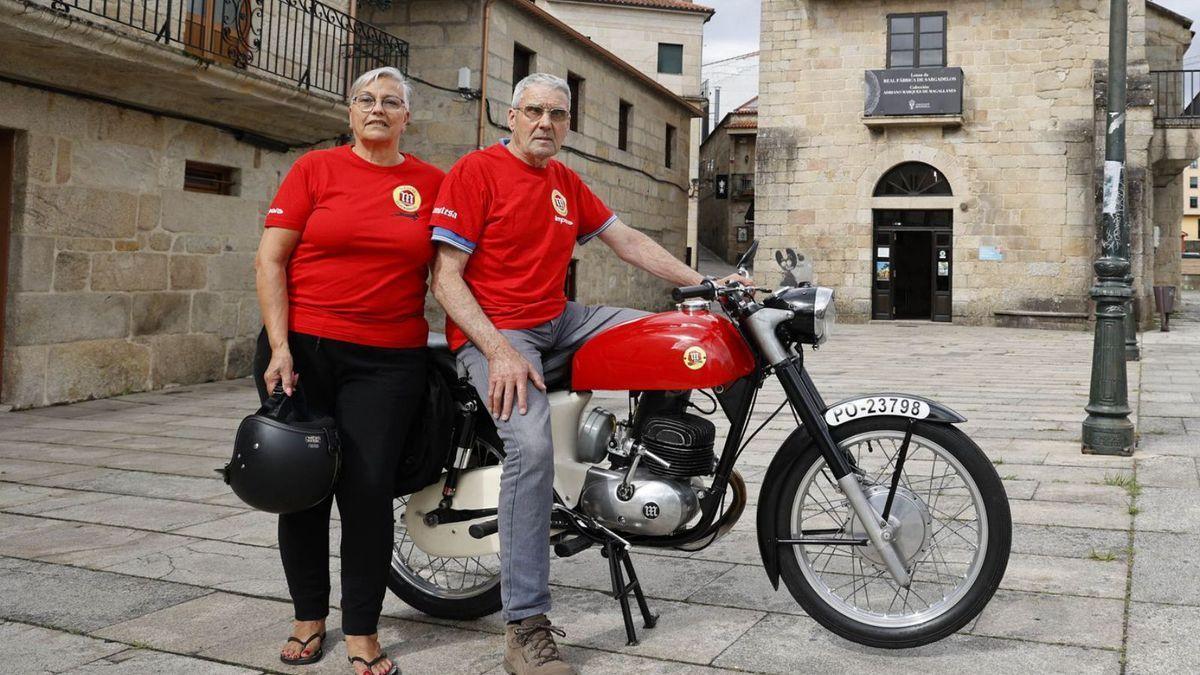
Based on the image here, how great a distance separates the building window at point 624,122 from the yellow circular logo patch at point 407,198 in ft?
60.5

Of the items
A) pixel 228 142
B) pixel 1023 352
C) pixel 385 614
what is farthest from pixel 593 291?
pixel 385 614

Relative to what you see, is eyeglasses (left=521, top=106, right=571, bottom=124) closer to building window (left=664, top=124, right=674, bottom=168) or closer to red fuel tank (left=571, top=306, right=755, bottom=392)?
red fuel tank (left=571, top=306, right=755, bottom=392)

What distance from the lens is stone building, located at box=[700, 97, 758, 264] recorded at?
133 feet

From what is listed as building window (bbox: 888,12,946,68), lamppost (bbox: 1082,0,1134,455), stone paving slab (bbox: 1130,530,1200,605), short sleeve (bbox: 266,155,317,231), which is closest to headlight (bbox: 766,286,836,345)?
short sleeve (bbox: 266,155,317,231)

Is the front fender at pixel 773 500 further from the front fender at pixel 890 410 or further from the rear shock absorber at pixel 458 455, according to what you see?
the rear shock absorber at pixel 458 455

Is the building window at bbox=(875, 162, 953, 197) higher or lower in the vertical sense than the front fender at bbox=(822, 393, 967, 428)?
higher

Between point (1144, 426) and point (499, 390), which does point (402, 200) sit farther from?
point (1144, 426)

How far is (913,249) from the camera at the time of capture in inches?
914

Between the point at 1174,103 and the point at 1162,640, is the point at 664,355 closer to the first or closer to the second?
the point at 1162,640

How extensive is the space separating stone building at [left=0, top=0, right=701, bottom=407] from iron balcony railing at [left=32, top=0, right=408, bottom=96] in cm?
3

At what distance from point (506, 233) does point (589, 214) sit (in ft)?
1.45

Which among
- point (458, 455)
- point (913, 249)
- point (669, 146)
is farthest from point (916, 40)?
point (458, 455)

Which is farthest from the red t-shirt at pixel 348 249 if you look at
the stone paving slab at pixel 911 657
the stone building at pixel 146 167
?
the stone building at pixel 146 167

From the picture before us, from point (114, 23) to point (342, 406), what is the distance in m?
7.20
